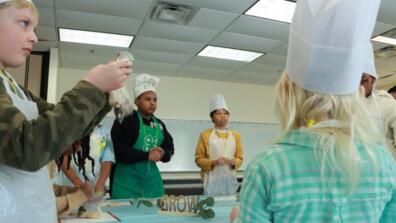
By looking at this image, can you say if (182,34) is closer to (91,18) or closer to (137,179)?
(91,18)

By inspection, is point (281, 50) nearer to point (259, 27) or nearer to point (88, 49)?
point (259, 27)

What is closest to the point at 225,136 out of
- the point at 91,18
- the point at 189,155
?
the point at 91,18

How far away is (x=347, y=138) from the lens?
2.22 ft

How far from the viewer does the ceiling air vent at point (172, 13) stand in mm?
3273

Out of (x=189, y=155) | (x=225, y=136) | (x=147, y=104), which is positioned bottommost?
(x=189, y=155)

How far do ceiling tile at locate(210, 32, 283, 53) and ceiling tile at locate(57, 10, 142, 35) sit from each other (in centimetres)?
97

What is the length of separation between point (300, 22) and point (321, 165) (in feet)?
0.95

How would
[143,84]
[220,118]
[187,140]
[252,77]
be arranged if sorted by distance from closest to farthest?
[143,84], [220,118], [187,140], [252,77]

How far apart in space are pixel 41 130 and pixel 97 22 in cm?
337

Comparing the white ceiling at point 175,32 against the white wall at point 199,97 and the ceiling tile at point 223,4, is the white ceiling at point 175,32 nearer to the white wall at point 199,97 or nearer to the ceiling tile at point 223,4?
the ceiling tile at point 223,4

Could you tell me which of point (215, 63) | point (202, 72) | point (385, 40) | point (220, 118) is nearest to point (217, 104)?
point (220, 118)

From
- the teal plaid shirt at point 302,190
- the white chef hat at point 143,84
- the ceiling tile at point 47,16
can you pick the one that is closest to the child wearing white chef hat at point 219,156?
the white chef hat at point 143,84

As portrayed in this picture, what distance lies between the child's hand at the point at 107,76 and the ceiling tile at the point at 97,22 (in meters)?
3.11

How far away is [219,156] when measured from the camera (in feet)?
9.31
